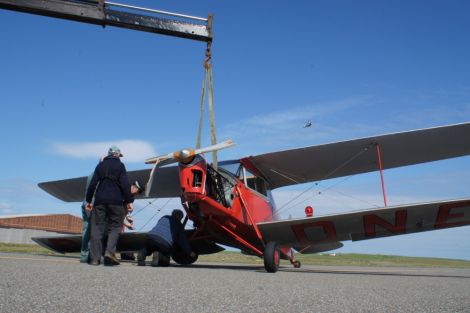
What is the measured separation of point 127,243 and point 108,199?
4150 mm

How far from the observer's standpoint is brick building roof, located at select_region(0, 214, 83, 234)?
131 feet

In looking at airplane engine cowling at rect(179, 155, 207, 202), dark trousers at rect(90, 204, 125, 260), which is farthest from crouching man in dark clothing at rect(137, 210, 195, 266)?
dark trousers at rect(90, 204, 125, 260)

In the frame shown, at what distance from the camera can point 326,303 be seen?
2848mm

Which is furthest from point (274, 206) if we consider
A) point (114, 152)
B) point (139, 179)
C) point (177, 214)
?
point (114, 152)

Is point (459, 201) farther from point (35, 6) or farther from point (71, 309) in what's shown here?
point (35, 6)

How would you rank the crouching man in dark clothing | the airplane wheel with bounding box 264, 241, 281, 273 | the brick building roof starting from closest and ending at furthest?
1. the airplane wheel with bounding box 264, 241, 281, 273
2. the crouching man in dark clothing
3. the brick building roof

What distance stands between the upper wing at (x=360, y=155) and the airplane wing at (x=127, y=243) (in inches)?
83.5

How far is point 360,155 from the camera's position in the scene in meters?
10.4

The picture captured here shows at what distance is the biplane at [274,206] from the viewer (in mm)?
8203

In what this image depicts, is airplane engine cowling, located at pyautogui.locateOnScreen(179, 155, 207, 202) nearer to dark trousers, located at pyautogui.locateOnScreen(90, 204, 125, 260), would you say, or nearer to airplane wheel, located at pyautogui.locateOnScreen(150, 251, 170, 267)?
airplane wheel, located at pyautogui.locateOnScreen(150, 251, 170, 267)

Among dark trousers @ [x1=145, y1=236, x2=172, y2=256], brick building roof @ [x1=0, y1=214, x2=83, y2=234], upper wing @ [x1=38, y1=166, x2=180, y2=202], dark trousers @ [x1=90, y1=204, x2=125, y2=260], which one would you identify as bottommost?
dark trousers @ [x1=145, y1=236, x2=172, y2=256]

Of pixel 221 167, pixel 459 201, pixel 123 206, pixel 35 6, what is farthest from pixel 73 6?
pixel 459 201

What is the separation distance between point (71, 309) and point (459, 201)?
7791 mm

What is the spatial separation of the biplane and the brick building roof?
1308 inches
